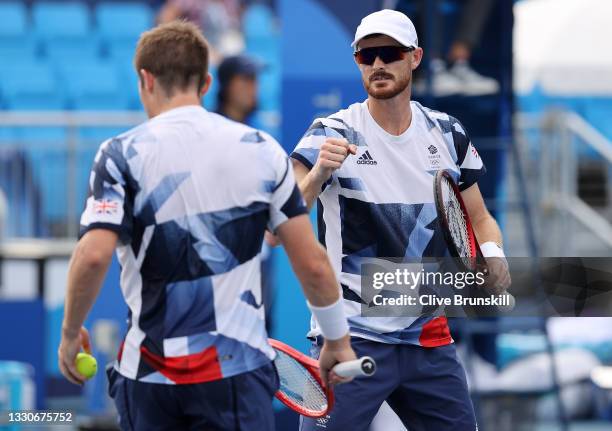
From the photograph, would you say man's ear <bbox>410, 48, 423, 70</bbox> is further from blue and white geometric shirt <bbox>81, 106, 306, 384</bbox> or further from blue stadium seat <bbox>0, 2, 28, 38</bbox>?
blue stadium seat <bbox>0, 2, 28, 38</bbox>

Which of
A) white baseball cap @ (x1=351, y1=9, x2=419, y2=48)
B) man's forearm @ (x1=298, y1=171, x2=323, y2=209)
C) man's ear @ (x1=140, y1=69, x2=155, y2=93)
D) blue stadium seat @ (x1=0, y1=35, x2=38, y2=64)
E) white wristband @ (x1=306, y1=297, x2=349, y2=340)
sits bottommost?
white wristband @ (x1=306, y1=297, x2=349, y2=340)

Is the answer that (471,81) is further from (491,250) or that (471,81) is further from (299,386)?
(299,386)

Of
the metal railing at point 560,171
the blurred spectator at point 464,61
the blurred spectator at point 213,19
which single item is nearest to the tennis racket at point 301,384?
the blurred spectator at point 464,61

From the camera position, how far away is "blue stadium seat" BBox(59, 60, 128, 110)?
14.6 metres

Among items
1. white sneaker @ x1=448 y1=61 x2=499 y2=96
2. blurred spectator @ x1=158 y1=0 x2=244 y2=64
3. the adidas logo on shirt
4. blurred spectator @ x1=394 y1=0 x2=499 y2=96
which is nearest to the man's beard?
the adidas logo on shirt

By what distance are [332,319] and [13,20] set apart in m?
12.8

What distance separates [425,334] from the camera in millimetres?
4727

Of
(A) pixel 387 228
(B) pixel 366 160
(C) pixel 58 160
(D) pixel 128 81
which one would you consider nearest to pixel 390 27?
(B) pixel 366 160

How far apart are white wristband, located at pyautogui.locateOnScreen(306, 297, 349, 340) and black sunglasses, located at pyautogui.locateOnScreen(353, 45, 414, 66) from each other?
1.11 metres

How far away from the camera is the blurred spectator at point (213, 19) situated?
1445 centimetres

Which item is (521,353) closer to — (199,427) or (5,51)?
(199,427)

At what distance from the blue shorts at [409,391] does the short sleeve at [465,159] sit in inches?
26.0

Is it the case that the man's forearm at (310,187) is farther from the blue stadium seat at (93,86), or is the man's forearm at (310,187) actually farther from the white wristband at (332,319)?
the blue stadium seat at (93,86)

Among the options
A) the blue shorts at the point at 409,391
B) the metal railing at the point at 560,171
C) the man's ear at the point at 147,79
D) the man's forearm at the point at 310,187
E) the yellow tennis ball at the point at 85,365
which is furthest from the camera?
the metal railing at the point at 560,171
